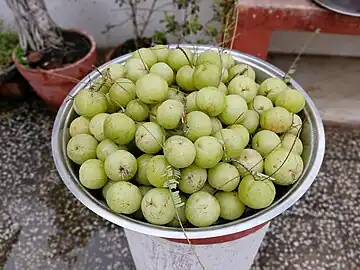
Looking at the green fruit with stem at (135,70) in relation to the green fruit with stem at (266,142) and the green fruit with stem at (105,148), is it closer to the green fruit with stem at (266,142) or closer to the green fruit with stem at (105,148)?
the green fruit with stem at (105,148)

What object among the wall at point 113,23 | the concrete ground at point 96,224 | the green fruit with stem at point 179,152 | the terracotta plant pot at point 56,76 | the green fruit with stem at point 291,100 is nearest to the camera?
the green fruit with stem at point 179,152

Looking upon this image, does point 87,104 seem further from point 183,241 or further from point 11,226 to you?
point 11,226

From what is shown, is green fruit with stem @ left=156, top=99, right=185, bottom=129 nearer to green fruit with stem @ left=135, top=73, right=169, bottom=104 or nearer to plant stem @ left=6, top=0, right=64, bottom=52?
green fruit with stem @ left=135, top=73, right=169, bottom=104

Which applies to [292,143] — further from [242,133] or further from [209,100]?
[209,100]

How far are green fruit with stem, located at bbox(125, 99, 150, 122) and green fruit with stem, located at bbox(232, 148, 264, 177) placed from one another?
27 centimetres

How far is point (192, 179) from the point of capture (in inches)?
42.9

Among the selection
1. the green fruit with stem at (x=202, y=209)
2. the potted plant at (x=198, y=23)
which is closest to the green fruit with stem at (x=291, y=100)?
the green fruit with stem at (x=202, y=209)

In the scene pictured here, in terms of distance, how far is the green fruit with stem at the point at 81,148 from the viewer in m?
1.19

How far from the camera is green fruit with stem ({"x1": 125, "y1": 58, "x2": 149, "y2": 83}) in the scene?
127 centimetres

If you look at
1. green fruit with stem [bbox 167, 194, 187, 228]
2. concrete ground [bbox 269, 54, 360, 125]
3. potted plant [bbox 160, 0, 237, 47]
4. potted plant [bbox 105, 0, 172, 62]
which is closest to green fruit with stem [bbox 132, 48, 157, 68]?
green fruit with stem [bbox 167, 194, 187, 228]

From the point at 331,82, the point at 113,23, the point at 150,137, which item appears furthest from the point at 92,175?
the point at 331,82

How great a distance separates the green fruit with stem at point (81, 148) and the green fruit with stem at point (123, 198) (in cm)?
15

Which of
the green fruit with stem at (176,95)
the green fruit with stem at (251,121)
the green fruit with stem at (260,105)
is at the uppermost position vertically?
the green fruit with stem at (176,95)

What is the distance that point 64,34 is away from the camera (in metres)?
2.42
